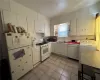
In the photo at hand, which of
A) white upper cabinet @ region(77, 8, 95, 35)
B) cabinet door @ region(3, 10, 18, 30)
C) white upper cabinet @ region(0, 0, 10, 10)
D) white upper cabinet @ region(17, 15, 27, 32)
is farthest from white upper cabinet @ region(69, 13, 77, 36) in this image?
white upper cabinet @ region(0, 0, 10, 10)

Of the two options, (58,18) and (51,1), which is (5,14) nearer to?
(51,1)

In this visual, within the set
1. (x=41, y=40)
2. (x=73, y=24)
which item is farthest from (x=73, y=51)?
(x=41, y=40)

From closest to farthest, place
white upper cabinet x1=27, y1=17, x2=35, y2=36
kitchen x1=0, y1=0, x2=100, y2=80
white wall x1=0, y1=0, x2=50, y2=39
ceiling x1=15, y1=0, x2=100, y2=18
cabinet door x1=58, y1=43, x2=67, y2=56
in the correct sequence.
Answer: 1. kitchen x1=0, y1=0, x2=100, y2=80
2. white wall x1=0, y1=0, x2=50, y2=39
3. ceiling x1=15, y1=0, x2=100, y2=18
4. white upper cabinet x1=27, y1=17, x2=35, y2=36
5. cabinet door x1=58, y1=43, x2=67, y2=56

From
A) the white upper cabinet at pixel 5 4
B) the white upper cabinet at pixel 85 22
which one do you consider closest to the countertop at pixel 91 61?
the white upper cabinet at pixel 85 22

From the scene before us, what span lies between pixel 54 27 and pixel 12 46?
3.18 metres

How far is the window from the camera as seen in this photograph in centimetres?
372

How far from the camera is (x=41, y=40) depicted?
12.0ft

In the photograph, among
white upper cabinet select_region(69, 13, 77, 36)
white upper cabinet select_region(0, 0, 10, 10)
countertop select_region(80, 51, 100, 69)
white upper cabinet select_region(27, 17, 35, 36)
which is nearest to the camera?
countertop select_region(80, 51, 100, 69)

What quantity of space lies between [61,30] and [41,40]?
1.59 m

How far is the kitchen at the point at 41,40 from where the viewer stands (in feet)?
4.91

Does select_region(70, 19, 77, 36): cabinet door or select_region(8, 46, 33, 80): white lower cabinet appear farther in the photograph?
select_region(70, 19, 77, 36): cabinet door

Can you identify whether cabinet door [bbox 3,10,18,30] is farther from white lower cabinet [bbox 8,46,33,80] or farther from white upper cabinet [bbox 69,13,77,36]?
white upper cabinet [bbox 69,13,77,36]

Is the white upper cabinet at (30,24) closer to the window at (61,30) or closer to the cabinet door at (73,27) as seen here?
the window at (61,30)

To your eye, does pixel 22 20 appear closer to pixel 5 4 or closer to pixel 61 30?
pixel 5 4
